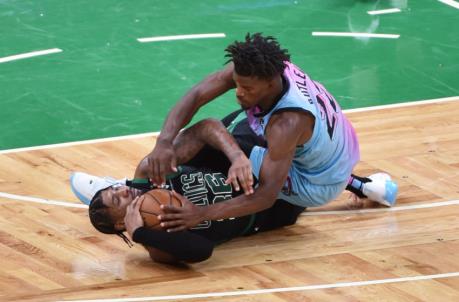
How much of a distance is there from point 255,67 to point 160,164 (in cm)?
80

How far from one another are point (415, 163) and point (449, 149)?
35 cm

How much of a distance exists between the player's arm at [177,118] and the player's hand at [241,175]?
0.37 metres

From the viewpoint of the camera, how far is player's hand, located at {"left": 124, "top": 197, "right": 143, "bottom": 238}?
6.52 meters

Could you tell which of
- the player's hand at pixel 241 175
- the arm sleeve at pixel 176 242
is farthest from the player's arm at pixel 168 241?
the player's hand at pixel 241 175

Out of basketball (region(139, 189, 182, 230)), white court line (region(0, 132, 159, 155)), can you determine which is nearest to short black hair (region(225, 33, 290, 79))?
basketball (region(139, 189, 182, 230))

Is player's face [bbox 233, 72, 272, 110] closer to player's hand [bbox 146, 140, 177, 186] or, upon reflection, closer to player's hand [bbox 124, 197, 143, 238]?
player's hand [bbox 146, 140, 177, 186]

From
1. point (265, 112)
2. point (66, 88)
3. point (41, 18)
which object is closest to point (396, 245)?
point (265, 112)

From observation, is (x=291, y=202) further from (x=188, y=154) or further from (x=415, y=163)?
(x=415, y=163)

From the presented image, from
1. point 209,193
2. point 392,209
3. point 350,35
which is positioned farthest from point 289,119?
point 350,35

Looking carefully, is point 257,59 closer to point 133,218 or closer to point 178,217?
point 178,217

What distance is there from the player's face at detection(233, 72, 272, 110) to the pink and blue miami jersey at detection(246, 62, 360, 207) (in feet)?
0.40

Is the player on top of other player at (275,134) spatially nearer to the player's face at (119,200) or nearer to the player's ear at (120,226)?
the player's face at (119,200)

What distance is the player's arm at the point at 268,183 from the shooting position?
645cm

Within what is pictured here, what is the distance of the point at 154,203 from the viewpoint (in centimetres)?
658
